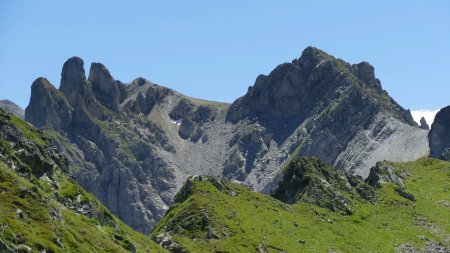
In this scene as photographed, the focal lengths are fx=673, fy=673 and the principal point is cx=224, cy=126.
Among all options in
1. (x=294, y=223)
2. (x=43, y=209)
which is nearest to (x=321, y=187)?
(x=294, y=223)

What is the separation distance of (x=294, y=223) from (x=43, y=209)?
58.0 m

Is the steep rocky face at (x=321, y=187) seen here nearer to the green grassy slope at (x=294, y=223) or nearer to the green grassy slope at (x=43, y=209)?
the green grassy slope at (x=294, y=223)

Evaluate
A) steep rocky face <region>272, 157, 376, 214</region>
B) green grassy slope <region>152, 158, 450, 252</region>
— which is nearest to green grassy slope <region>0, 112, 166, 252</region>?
green grassy slope <region>152, 158, 450, 252</region>

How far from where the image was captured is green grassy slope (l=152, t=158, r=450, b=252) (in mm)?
103562

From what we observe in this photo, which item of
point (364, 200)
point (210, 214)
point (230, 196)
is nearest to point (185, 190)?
point (230, 196)

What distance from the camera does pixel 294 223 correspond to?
376ft

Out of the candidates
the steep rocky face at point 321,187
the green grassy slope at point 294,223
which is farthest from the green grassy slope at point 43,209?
the steep rocky face at point 321,187

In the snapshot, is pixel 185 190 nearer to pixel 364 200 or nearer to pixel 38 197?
pixel 364 200

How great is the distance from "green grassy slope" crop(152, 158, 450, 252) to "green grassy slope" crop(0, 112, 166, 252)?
1184cm

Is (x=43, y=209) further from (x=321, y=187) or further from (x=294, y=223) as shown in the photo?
(x=321, y=187)

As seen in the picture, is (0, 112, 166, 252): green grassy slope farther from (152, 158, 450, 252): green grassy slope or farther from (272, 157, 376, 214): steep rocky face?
(272, 157, 376, 214): steep rocky face

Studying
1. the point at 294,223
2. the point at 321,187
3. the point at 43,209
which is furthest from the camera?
the point at 321,187

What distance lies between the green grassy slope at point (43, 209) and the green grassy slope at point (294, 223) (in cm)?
1184

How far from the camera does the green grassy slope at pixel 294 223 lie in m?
104
